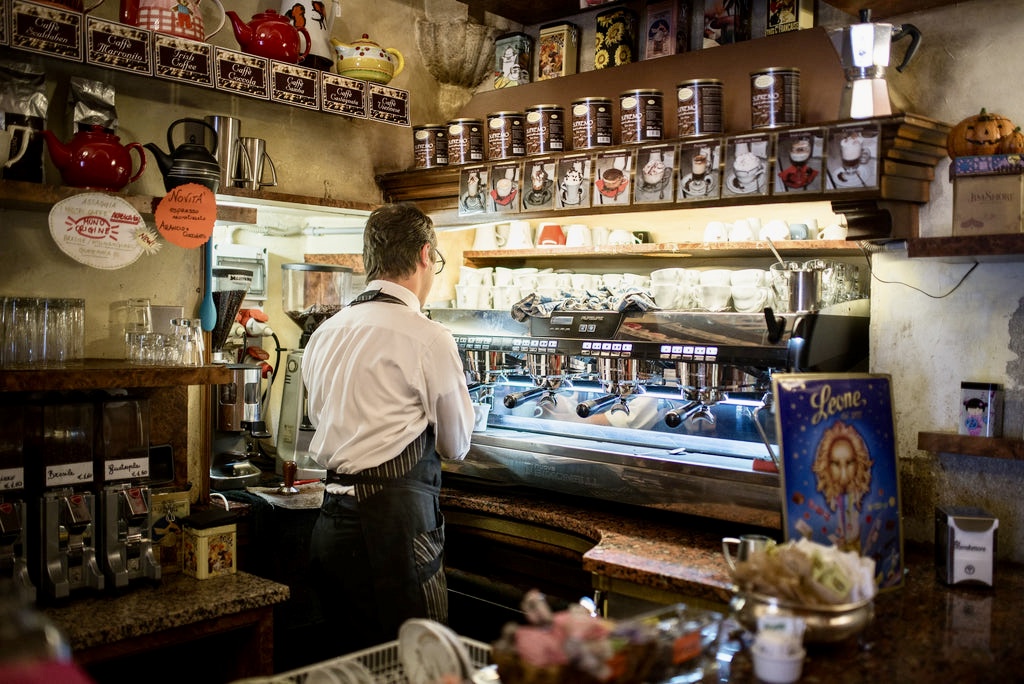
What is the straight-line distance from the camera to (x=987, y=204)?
100 inches

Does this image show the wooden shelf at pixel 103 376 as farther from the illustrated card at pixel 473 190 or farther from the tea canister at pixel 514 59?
the tea canister at pixel 514 59

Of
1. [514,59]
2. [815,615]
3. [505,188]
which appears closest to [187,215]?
[505,188]

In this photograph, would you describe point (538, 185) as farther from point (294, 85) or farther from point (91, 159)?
point (91, 159)

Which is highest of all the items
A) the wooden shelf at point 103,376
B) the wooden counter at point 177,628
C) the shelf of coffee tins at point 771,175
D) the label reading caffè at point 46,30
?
the label reading caffè at point 46,30

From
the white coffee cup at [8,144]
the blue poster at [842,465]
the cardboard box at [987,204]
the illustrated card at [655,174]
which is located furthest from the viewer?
the illustrated card at [655,174]

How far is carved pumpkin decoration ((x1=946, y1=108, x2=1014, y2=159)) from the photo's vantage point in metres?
2.59

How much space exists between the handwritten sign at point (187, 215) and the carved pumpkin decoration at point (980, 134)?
2.32 m

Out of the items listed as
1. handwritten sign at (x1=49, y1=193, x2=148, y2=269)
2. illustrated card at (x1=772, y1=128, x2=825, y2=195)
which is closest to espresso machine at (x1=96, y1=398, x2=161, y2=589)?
handwritten sign at (x1=49, y1=193, x2=148, y2=269)

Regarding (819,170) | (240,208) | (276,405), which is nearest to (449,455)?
(240,208)

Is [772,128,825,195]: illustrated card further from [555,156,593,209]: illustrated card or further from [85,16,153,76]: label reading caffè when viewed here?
[85,16,153,76]: label reading caffè

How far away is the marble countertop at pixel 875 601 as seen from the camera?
1.82 meters

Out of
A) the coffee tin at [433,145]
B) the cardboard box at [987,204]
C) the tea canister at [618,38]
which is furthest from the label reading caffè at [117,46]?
the cardboard box at [987,204]

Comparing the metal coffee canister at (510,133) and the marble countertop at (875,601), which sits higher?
the metal coffee canister at (510,133)

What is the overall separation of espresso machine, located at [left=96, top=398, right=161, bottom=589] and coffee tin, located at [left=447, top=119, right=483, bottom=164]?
1.58 meters
